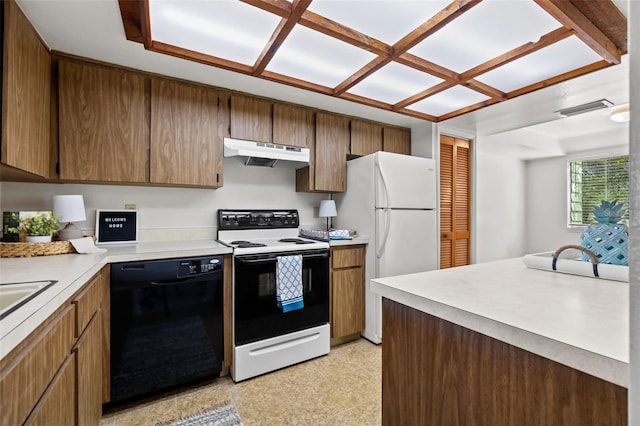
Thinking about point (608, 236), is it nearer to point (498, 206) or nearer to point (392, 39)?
point (392, 39)

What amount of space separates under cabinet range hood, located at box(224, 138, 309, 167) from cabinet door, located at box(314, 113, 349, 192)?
202mm

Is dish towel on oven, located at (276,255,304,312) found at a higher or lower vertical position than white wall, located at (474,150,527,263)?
lower

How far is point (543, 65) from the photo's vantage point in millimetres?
2027

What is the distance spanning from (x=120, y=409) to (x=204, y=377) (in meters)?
0.50

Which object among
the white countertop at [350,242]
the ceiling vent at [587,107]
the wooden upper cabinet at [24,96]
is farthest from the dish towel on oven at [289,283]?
the ceiling vent at [587,107]

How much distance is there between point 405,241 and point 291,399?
1645 mm

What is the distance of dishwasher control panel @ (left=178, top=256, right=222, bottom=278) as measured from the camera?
1968mm

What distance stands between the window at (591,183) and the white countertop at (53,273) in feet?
17.0

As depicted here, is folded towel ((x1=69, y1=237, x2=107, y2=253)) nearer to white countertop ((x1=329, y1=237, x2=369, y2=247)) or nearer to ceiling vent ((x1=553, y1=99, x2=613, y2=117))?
white countertop ((x1=329, y1=237, x2=369, y2=247))

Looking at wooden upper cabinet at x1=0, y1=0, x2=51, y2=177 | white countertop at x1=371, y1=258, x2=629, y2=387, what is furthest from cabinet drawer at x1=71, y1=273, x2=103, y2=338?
white countertop at x1=371, y1=258, x2=629, y2=387

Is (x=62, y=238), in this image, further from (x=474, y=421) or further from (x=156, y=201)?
(x=474, y=421)

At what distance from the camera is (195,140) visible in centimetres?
236

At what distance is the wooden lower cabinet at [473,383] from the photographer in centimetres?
66

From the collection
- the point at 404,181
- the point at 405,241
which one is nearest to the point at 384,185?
the point at 404,181
